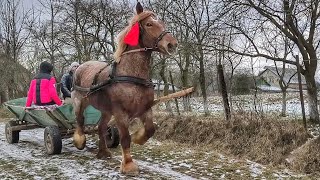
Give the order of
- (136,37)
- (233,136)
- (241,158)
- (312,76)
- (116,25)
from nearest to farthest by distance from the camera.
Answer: (136,37) < (241,158) < (233,136) < (312,76) < (116,25)

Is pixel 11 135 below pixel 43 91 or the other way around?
below

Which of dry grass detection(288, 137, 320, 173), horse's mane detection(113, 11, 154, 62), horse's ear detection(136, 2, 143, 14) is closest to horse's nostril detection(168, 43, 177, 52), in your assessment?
horse's mane detection(113, 11, 154, 62)

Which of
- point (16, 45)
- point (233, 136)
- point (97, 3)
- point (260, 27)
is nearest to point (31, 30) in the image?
point (16, 45)

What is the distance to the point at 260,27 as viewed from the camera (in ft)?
33.5

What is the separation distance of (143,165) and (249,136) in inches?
92.4

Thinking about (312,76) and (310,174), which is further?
(312,76)

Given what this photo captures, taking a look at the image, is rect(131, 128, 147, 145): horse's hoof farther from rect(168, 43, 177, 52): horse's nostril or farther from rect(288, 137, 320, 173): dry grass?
rect(288, 137, 320, 173): dry grass

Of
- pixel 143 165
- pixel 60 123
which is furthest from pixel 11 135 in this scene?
pixel 143 165

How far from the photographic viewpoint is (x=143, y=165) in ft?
19.9

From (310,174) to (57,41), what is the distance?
1611 cm

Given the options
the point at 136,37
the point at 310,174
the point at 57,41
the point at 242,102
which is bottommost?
the point at 310,174

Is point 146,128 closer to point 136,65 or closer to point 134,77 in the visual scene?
point 134,77

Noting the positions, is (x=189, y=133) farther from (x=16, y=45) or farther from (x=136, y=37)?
(x=16, y=45)

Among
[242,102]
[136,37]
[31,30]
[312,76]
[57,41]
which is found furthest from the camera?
[31,30]
